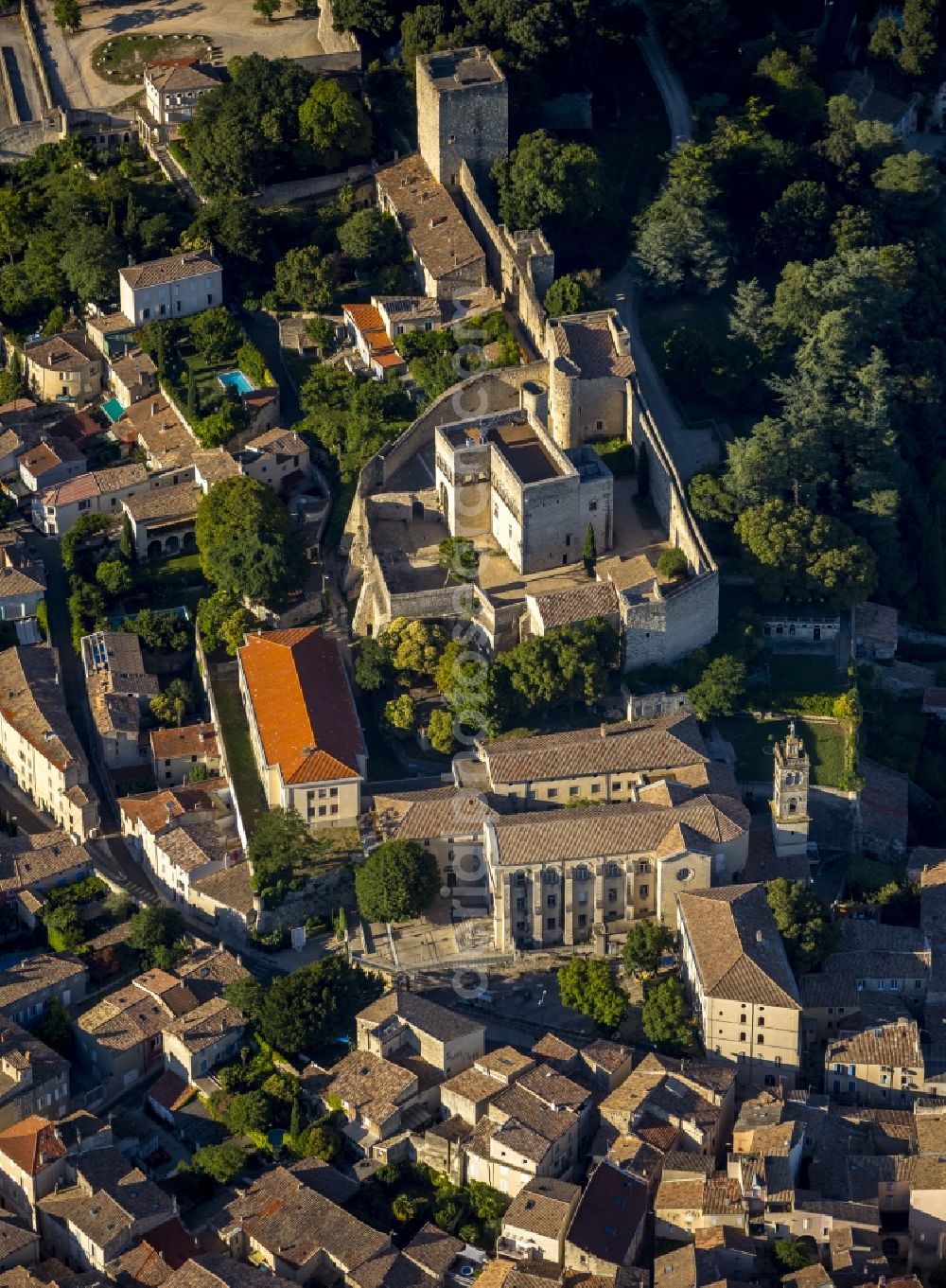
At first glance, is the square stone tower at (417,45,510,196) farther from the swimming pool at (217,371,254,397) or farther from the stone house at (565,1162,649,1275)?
the stone house at (565,1162,649,1275)

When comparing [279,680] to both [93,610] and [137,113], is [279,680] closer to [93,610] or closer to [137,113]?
[93,610]

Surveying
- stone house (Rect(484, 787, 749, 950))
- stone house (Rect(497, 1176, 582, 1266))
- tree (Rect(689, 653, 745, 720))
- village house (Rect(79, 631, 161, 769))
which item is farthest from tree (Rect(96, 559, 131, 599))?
stone house (Rect(497, 1176, 582, 1266))

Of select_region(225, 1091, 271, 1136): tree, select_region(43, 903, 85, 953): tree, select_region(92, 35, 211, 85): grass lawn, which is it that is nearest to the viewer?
select_region(225, 1091, 271, 1136): tree

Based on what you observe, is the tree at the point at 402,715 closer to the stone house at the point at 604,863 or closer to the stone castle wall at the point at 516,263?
the stone house at the point at 604,863

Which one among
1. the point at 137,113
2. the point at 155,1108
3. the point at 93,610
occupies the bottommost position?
the point at 155,1108

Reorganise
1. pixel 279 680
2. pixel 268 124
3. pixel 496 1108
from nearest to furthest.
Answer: pixel 496 1108 < pixel 279 680 < pixel 268 124

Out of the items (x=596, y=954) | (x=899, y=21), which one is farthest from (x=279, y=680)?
(x=899, y=21)
